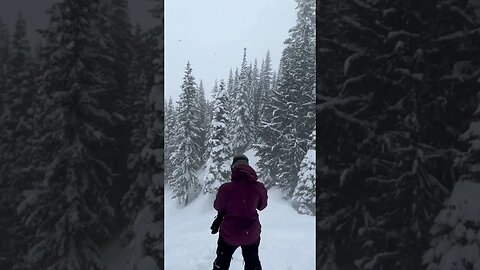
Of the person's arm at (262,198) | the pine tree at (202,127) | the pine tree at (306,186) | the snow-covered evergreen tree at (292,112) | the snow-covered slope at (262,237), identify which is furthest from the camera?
the pine tree at (202,127)

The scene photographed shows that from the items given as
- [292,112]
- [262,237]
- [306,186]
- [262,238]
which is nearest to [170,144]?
[292,112]

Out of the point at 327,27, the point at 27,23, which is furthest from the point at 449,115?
the point at 27,23

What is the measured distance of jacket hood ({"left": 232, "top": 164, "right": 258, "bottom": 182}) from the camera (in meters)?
4.89

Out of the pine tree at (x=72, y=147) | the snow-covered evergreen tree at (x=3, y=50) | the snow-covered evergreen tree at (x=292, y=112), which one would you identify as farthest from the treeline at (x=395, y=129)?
the snow-covered evergreen tree at (x=292, y=112)

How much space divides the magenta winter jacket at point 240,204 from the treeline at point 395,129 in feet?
3.69

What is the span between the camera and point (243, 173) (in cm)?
492

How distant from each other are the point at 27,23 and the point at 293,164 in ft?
80.1

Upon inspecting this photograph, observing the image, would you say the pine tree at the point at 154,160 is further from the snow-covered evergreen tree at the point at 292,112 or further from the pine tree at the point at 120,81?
the snow-covered evergreen tree at the point at 292,112

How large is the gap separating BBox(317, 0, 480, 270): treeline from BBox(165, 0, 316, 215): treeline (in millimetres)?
18197

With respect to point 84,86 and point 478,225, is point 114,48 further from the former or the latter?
point 478,225

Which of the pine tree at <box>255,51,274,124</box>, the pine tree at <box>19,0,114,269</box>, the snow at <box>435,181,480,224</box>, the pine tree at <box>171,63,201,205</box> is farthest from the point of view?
the pine tree at <box>171,63,201,205</box>

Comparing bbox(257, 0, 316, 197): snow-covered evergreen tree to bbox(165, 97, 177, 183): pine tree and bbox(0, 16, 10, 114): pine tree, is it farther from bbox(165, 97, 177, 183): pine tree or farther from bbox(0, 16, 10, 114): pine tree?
bbox(0, 16, 10, 114): pine tree

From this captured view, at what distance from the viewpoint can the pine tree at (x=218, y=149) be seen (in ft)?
103

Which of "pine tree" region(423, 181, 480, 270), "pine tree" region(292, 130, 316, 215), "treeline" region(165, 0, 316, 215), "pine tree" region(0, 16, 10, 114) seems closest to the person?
"pine tree" region(423, 181, 480, 270)
